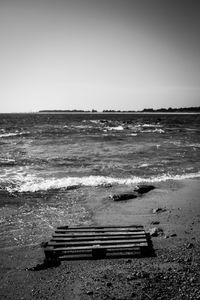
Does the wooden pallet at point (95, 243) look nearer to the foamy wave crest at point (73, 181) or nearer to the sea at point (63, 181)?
the sea at point (63, 181)

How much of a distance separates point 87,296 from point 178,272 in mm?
1874

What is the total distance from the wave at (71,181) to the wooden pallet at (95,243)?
17.3 ft

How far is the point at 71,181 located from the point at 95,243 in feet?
22.7

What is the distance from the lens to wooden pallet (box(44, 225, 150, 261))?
227 inches

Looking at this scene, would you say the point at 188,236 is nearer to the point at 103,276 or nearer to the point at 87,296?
the point at 103,276

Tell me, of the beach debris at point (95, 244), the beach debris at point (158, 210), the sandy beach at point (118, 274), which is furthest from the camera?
the beach debris at point (158, 210)

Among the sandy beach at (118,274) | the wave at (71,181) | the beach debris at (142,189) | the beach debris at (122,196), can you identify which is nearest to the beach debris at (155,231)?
the sandy beach at (118,274)

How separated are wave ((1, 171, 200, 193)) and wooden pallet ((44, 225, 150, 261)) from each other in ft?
17.3

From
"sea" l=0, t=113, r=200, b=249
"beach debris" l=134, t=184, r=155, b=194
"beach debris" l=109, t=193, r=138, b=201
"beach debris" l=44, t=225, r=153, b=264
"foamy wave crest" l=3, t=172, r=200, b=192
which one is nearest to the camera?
"beach debris" l=44, t=225, r=153, b=264

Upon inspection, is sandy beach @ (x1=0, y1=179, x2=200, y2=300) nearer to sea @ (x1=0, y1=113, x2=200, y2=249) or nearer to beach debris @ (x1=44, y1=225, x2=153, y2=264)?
beach debris @ (x1=44, y1=225, x2=153, y2=264)

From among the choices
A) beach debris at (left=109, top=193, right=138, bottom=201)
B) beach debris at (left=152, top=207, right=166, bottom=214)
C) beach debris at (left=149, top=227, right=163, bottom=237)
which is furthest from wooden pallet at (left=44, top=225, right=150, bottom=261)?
beach debris at (left=109, top=193, right=138, bottom=201)

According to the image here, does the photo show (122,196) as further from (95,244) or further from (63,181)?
A: (95,244)

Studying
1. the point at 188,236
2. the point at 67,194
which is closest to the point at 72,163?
the point at 67,194

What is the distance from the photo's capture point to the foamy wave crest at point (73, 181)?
11.6 m
